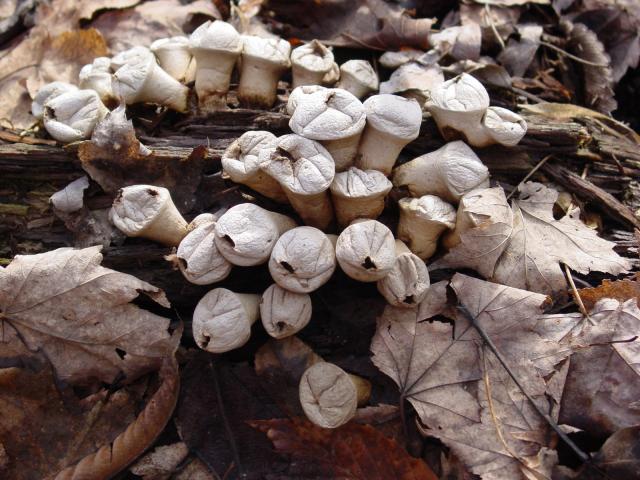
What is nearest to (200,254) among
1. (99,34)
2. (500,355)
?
(500,355)

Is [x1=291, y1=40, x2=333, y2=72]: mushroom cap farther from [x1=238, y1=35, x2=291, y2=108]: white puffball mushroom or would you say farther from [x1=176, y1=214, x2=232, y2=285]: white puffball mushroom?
[x1=176, y1=214, x2=232, y2=285]: white puffball mushroom

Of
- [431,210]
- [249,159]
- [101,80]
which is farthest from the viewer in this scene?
[101,80]

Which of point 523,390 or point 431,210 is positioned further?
point 431,210

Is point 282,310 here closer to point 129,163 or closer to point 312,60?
point 129,163

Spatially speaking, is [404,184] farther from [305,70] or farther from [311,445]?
[311,445]

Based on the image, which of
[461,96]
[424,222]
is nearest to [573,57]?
[461,96]

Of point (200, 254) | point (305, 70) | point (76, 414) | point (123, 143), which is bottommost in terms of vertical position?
point (76, 414)

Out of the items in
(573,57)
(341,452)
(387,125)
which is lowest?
(341,452)
